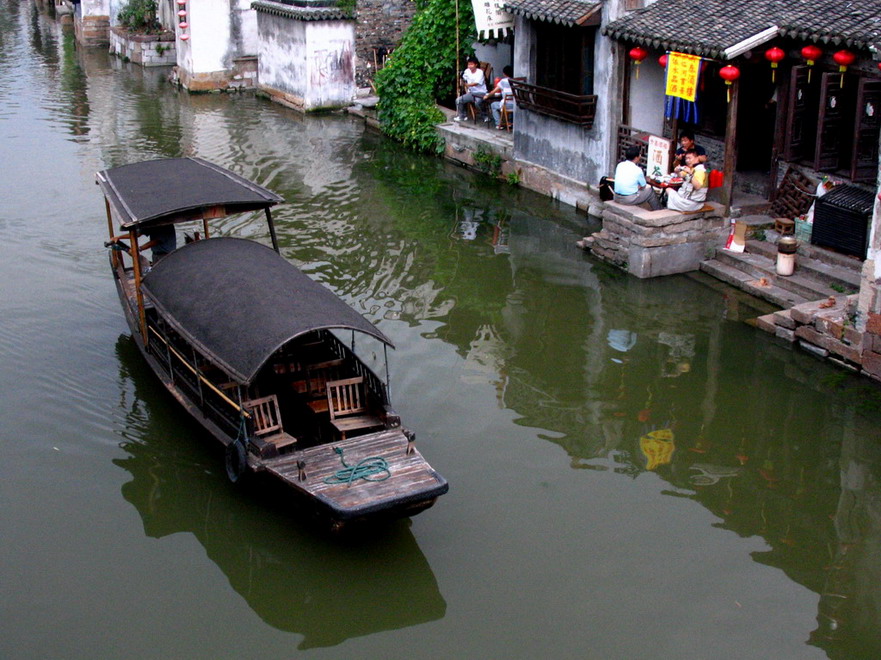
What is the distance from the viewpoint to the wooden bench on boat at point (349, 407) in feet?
33.9

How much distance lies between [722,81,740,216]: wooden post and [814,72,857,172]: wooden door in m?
1.37

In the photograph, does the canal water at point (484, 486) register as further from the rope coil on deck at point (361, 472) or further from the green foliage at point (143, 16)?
the green foliage at point (143, 16)

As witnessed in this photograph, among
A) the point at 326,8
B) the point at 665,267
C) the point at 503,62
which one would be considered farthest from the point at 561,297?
the point at 326,8

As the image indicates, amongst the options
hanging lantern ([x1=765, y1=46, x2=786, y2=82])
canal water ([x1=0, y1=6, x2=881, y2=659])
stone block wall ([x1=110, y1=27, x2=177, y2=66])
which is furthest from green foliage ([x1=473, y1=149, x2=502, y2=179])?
stone block wall ([x1=110, y1=27, x2=177, y2=66])

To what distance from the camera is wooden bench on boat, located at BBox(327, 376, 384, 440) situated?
10344 millimetres

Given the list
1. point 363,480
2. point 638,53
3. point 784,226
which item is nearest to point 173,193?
point 363,480

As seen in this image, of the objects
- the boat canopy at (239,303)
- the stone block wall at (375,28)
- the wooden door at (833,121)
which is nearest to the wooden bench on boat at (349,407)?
the boat canopy at (239,303)

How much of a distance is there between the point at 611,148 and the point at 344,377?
855cm

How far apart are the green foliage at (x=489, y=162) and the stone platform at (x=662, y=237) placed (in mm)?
5349

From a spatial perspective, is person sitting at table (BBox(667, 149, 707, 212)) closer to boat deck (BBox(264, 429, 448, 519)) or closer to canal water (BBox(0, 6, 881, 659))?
canal water (BBox(0, 6, 881, 659))

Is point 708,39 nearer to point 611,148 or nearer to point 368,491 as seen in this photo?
point 611,148

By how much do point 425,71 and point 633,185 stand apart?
9.07 meters

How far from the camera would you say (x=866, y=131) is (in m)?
13.8

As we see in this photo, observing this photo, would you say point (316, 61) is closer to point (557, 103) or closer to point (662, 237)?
point (557, 103)
